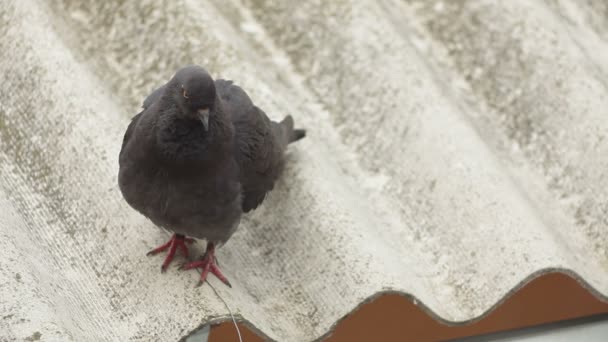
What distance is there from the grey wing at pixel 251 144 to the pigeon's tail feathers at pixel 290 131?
115 mm

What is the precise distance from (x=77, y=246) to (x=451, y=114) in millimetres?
1433

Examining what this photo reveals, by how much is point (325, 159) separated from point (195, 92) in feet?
2.48

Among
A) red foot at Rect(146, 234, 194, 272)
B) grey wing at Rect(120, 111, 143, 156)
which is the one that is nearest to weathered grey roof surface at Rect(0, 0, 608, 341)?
red foot at Rect(146, 234, 194, 272)

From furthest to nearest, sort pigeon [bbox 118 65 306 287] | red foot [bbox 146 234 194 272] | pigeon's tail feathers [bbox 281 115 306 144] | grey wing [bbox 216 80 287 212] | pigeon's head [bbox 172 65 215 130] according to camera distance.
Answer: pigeon's tail feathers [bbox 281 115 306 144]
grey wing [bbox 216 80 287 212]
red foot [bbox 146 234 194 272]
pigeon [bbox 118 65 306 287]
pigeon's head [bbox 172 65 215 130]

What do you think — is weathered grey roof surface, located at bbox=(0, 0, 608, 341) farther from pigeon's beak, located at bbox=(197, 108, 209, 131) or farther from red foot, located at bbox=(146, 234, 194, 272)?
pigeon's beak, located at bbox=(197, 108, 209, 131)

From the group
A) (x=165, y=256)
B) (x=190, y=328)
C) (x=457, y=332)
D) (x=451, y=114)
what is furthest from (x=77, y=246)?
(x=451, y=114)

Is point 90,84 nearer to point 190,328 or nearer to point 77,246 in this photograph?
point 77,246

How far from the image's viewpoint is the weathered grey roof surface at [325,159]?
2635 mm

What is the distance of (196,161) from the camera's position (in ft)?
8.82

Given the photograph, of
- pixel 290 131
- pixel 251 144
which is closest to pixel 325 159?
pixel 290 131

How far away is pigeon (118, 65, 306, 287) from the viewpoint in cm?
264

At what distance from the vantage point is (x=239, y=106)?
2.92 m

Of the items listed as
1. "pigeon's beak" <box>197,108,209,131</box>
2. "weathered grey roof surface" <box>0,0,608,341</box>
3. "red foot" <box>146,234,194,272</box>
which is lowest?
"red foot" <box>146,234,194,272</box>

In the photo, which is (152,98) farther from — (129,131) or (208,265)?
(208,265)
